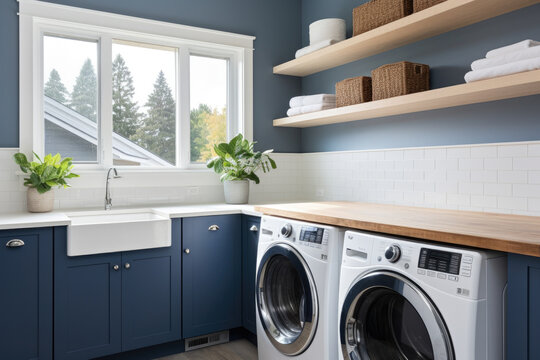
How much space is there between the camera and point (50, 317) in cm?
252

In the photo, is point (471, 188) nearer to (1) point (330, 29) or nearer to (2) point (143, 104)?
(1) point (330, 29)

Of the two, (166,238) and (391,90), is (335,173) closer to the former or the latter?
(391,90)

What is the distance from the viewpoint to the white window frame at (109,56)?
9.99 ft

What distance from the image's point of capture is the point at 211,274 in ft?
10.1

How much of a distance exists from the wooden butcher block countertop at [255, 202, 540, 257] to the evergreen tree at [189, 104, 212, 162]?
1189 mm

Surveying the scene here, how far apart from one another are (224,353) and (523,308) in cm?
206

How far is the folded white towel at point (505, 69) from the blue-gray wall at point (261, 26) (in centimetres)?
204

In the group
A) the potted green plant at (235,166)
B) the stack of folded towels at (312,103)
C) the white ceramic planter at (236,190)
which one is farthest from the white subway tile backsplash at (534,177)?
the white ceramic planter at (236,190)

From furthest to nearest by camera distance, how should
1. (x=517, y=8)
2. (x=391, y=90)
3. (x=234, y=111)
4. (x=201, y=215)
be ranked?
(x=234, y=111), (x=201, y=215), (x=391, y=90), (x=517, y=8)

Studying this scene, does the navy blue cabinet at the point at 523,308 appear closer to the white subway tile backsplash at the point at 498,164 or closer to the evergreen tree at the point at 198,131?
the white subway tile backsplash at the point at 498,164

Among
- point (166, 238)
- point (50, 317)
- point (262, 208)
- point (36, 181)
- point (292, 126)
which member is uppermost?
point (292, 126)

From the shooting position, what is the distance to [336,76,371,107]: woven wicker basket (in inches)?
118

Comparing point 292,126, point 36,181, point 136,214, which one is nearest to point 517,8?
point 292,126

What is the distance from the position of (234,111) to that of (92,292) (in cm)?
198
